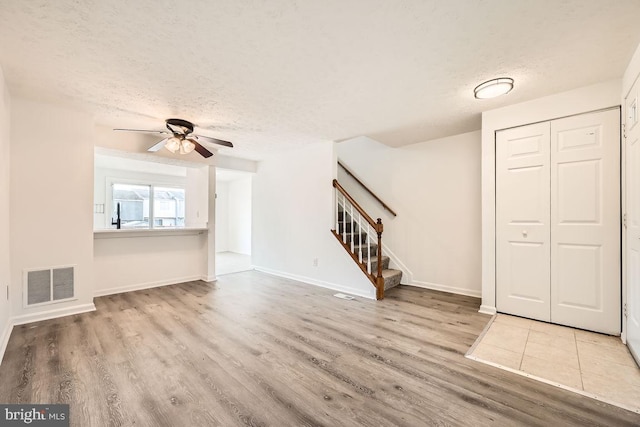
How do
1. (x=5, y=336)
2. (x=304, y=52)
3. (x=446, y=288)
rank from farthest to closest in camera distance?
(x=446, y=288), (x=5, y=336), (x=304, y=52)

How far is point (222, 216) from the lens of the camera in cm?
873

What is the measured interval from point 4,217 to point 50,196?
566mm

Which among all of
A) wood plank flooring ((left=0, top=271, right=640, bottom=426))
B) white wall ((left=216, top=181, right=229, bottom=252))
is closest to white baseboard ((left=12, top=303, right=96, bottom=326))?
wood plank flooring ((left=0, top=271, right=640, bottom=426))

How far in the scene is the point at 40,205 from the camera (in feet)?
9.53

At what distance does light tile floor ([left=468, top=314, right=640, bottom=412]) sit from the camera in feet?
5.80

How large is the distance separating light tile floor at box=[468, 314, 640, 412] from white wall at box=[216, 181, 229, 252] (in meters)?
7.80

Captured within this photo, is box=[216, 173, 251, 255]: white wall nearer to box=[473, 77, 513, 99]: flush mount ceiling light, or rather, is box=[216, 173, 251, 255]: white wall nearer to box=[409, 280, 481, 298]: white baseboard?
box=[409, 280, 481, 298]: white baseboard

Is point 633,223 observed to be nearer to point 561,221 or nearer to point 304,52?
point 561,221

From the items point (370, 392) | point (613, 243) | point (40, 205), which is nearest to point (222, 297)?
point (40, 205)

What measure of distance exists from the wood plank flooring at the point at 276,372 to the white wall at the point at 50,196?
1.47 ft

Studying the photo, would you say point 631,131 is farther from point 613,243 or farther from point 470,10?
point 470,10

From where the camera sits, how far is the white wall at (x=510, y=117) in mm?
2475

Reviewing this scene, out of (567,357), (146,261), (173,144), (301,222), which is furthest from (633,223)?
(146,261)

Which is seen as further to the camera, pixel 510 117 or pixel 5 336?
pixel 510 117
